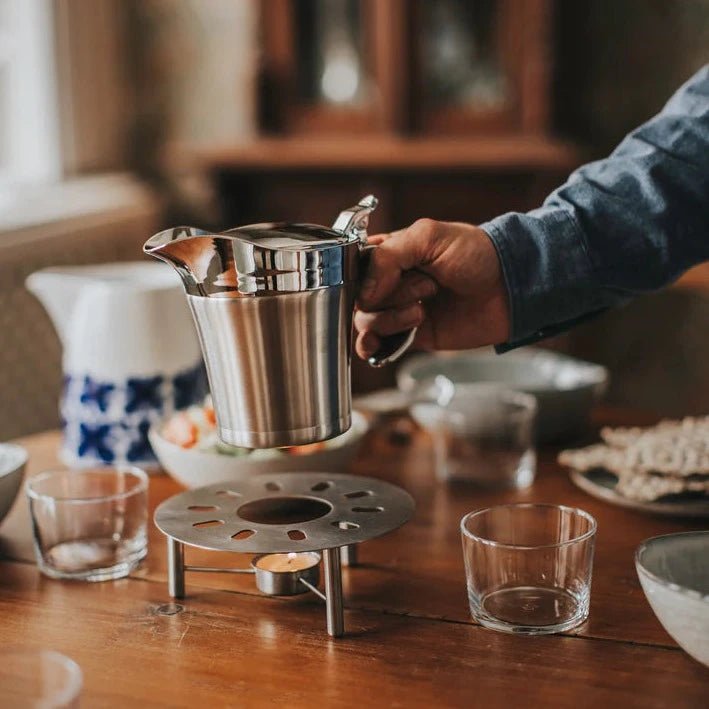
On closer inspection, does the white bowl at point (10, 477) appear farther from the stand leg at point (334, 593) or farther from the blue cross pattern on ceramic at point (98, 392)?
the stand leg at point (334, 593)

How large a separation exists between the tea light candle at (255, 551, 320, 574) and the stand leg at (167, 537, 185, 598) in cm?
7

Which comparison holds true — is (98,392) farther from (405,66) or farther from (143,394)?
(405,66)

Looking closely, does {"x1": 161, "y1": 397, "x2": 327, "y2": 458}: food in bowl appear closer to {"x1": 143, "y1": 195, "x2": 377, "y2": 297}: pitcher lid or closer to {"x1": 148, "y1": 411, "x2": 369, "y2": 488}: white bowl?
{"x1": 148, "y1": 411, "x2": 369, "y2": 488}: white bowl

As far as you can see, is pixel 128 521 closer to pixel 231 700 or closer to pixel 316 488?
pixel 316 488

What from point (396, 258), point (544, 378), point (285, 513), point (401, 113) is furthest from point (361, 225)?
point (401, 113)

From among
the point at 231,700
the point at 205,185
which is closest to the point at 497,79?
the point at 205,185

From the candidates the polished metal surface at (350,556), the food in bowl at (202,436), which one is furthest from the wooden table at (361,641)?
the food in bowl at (202,436)

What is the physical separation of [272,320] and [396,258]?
0.79 ft

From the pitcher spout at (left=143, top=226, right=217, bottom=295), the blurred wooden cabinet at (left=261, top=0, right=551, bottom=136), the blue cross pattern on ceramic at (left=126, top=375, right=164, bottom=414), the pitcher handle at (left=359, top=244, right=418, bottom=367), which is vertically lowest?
the blue cross pattern on ceramic at (left=126, top=375, right=164, bottom=414)

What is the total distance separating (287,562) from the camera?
3.11 feet

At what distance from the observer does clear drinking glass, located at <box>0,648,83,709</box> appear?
66cm

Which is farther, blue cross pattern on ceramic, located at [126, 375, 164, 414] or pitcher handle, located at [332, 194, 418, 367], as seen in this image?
blue cross pattern on ceramic, located at [126, 375, 164, 414]

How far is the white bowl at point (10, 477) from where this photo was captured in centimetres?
106

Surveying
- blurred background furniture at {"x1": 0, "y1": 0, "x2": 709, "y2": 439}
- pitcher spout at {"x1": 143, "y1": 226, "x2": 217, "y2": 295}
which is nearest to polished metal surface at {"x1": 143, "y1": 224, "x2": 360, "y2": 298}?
pitcher spout at {"x1": 143, "y1": 226, "x2": 217, "y2": 295}
